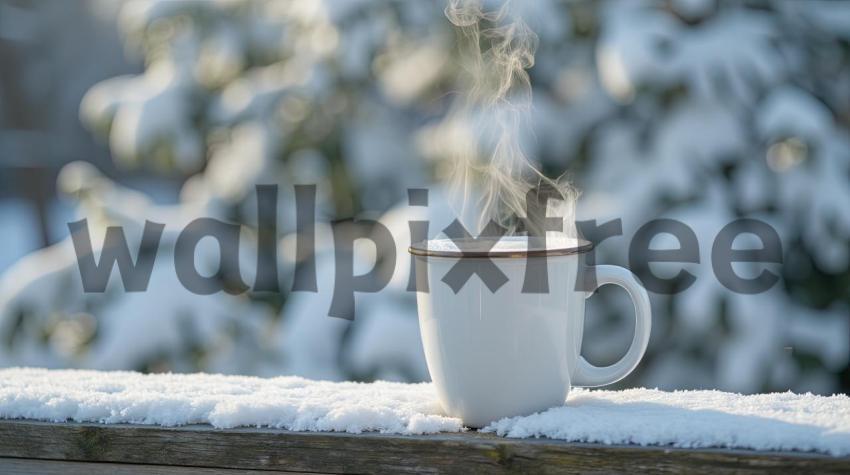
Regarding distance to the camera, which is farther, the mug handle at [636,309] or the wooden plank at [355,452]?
the mug handle at [636,309]

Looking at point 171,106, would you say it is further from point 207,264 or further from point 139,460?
point 139,460

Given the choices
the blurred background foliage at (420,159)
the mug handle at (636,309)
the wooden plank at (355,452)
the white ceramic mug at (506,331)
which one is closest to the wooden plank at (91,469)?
the wooden plank at (355,452)

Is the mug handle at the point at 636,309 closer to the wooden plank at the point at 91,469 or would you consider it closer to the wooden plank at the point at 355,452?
the wooden plank at the point at 355,452

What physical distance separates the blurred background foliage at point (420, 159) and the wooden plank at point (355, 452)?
1299 millimetres

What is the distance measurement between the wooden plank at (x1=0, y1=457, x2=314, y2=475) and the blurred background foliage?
1299mm

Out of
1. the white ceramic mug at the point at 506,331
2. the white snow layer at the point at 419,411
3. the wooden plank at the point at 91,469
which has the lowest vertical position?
the wooden plank at the point at 91,469

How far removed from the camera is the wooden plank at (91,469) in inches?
29.9

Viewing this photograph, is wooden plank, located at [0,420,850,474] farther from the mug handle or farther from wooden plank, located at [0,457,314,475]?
the mug handle

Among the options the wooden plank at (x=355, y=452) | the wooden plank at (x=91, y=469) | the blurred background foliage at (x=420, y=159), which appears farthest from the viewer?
the blurred background foliage at (x=420, y=159)

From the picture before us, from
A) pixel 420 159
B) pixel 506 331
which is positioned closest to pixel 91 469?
pixel 506 331

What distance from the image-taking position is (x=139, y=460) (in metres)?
0.78

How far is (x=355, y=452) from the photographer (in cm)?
73

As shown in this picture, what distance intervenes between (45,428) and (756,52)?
6.29 feet

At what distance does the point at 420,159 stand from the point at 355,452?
1936 millimetres
